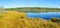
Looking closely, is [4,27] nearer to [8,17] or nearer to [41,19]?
[8,17]

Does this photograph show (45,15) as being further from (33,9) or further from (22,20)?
(22,20)

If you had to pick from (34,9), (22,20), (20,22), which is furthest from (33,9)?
(20,22)

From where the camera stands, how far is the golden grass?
339 centimetres

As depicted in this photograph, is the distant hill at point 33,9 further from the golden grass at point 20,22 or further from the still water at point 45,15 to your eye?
the golden grass at point 20,22

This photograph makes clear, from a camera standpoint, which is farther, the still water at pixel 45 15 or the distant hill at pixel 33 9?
the distant hill at pixel 33 9

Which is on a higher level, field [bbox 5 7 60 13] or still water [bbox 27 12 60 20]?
field [bbox 5 7 60 13]

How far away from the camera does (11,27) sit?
132 inches

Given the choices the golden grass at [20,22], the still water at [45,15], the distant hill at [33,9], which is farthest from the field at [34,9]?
the golden grass at [20,22]

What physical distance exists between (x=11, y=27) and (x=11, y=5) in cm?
106

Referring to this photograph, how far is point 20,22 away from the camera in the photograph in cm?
359

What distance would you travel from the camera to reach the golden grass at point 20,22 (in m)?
3.39

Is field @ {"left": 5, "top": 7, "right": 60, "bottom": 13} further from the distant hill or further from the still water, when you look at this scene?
the still water

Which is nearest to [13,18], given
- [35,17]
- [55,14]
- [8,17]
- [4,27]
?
[8,17]

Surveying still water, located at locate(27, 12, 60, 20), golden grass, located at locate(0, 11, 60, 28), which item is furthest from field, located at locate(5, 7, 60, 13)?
golden grass, located at locate(0, 11, 60, 28)
